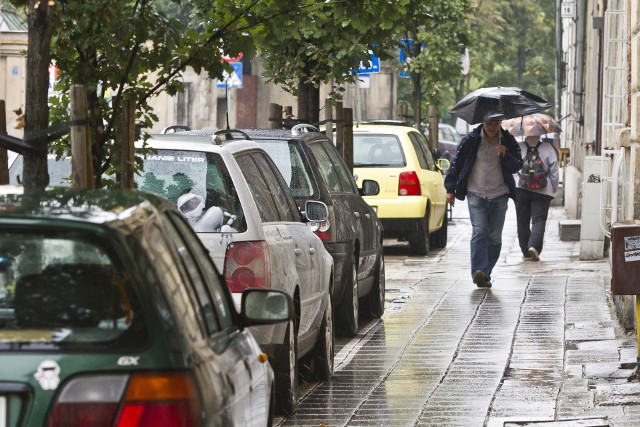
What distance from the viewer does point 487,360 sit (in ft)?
35.4

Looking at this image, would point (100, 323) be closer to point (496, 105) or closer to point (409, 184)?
point (496, 105)

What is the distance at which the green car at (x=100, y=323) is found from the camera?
3984 millimetres

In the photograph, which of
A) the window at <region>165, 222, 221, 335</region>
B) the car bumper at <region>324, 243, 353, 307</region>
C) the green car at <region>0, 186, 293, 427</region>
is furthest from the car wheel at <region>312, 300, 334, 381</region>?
the green car at <region>0, 186, 293, 427</region>

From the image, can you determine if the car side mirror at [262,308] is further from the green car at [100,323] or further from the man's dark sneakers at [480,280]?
the man's dark sneakers at [480,280]

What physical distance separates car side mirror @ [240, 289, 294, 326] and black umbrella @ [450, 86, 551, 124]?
1140 centimetres

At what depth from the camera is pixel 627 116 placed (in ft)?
42.8

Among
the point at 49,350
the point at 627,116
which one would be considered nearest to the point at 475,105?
the point at 627,116

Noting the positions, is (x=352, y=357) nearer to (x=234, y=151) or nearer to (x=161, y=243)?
(x=234, y=151)

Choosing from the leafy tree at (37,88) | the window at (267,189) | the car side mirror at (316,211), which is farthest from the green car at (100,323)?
the car side mirror at (316,211)

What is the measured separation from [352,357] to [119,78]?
143 inches

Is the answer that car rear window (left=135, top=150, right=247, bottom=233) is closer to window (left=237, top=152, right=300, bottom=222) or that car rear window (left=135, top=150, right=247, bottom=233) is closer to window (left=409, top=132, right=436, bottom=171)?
window (left=237, top=152, right=300, bottom=222)

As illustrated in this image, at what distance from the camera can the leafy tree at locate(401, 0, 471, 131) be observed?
99.2 feet

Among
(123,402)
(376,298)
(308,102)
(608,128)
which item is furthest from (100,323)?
(308,102)

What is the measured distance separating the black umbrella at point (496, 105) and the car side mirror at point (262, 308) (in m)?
11.4
